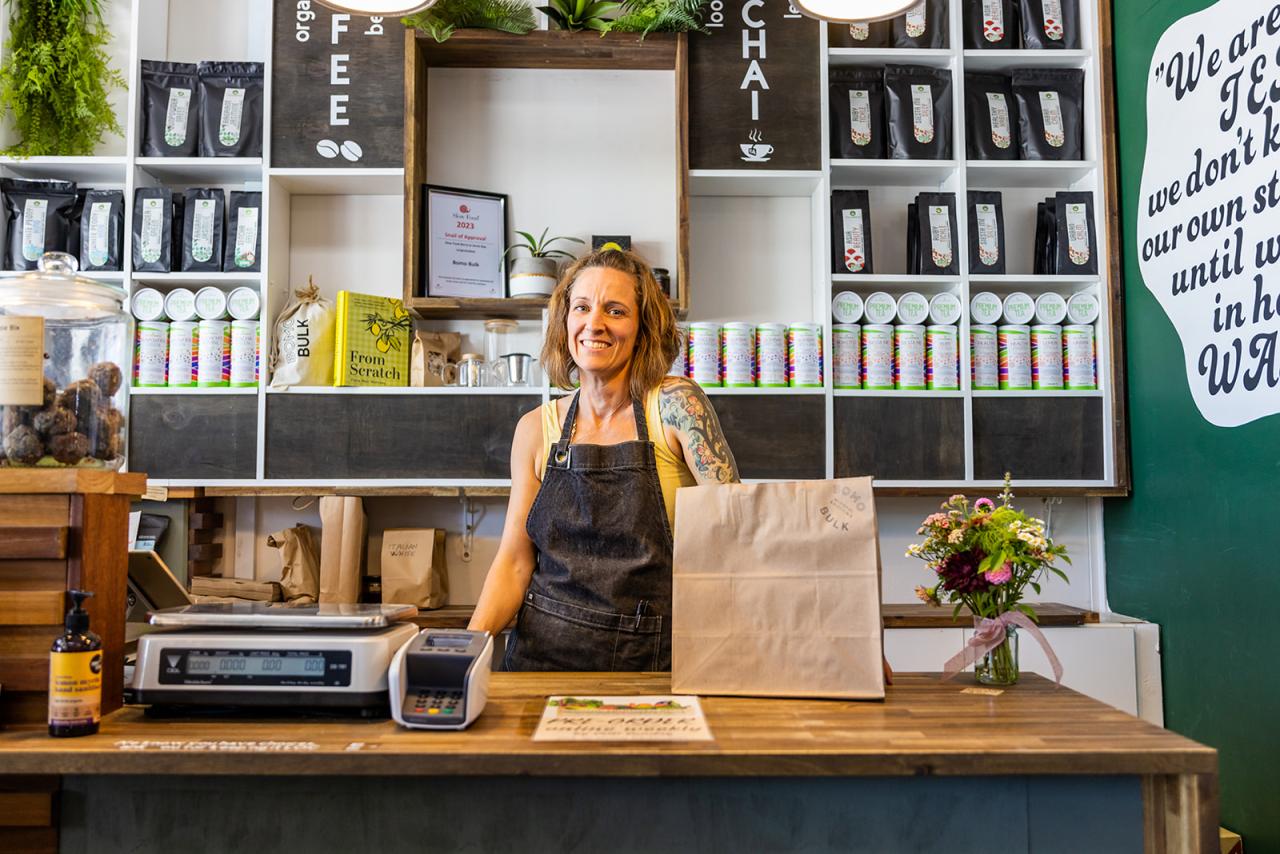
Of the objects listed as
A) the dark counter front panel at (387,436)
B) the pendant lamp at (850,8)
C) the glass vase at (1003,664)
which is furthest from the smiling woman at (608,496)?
the dark counter front panel at (387,436)

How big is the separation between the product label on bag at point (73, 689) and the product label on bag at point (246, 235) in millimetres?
2264

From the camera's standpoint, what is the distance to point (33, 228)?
3203 mm

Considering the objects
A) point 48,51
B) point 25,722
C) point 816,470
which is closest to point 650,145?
point 816,470

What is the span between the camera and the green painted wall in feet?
8.17

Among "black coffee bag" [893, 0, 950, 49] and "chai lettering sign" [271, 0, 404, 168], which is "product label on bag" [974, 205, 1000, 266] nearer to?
"black coffee bag" [893, 0, 950, 49]

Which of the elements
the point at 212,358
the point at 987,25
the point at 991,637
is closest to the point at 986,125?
the point at 987,25

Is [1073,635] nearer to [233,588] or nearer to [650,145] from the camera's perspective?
[650,145]

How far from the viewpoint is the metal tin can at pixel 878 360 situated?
323 centimetres

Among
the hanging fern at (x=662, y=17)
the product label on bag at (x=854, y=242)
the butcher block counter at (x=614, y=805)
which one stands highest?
the hanging fern at (x=662, y=17)

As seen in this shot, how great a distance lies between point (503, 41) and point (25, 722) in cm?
264

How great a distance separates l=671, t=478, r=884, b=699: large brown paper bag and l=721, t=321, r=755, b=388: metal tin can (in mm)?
1820

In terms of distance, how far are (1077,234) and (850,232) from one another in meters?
0.79

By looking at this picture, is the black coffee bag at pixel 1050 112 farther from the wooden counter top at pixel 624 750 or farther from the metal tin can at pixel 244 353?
the metal tin can at pixel 244 353

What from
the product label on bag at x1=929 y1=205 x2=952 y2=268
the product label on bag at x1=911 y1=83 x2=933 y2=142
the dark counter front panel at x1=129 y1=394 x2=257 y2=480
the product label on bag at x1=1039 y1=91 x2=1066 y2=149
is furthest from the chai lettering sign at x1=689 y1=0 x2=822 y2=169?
the dark counter front panel at x1=129 y1=394 x2=257 y2=480
